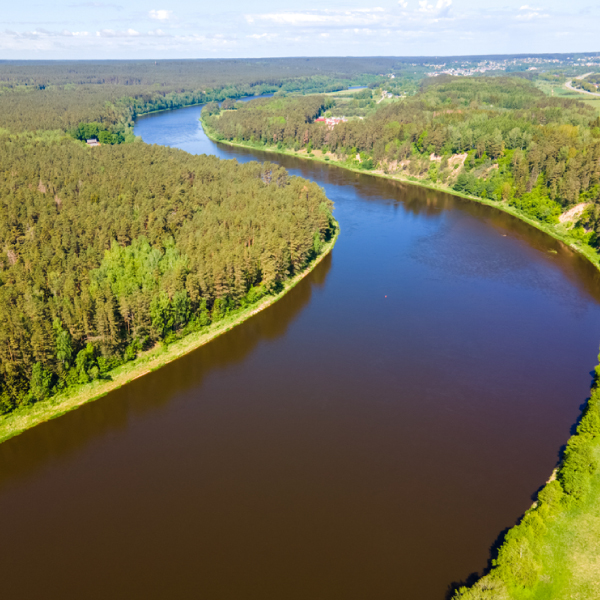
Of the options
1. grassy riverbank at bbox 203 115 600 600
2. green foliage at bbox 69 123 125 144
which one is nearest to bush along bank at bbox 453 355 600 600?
grassy riverbank at bbox 203 115 600 600

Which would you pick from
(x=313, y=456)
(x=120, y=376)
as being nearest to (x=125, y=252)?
(x=120, y=376)

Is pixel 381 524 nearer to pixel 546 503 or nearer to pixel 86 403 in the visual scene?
pixel 546 503

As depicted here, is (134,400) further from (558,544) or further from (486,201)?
(486,201)

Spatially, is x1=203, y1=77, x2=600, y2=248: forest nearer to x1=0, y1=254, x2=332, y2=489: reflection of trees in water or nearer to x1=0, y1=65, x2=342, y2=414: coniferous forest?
x1=0, y1=65, x2=342, y2=414: coniferous forest

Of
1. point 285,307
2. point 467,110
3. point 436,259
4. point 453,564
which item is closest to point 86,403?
point 285,307

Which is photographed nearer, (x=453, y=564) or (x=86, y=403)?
(x=453, y=564)

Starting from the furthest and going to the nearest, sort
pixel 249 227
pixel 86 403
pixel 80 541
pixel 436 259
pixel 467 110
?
pixel 467 110
pixel 436 259
pixel 249 227
pixel 86 403
pixel 80 541
